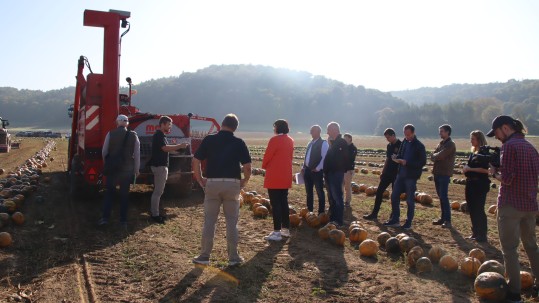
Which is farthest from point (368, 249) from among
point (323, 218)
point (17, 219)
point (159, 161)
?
point (17, 219)

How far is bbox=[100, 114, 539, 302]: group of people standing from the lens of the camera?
4.99 meters

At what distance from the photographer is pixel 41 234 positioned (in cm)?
789

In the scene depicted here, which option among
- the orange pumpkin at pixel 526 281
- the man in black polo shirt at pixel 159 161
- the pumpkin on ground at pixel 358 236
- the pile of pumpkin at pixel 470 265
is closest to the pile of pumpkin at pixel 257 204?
the man in black polo shirt at pixel 159 161

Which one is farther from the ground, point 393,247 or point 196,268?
point 393,247

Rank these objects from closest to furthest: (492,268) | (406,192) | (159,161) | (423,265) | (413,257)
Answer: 1. (492,268)
2. (423,265)
3. (413,257)
4. (159,161)
5. (406,192)

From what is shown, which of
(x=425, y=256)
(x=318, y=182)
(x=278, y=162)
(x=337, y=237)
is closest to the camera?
(x=425, y=256)

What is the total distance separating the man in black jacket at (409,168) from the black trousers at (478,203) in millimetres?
1011

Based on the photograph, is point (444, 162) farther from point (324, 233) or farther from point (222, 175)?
point (222, 175)

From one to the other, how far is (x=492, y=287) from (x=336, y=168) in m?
4.16

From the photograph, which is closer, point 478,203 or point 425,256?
point 425,256

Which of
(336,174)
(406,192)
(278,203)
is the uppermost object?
(336,174)

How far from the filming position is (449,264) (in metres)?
6.18

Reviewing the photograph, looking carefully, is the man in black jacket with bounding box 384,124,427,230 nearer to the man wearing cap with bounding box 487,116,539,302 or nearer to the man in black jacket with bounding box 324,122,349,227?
the man in black jacket with bounding box 324,122,349,227

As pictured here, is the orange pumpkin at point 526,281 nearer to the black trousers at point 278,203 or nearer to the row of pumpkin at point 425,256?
the row of pumpkin at point 425,256
